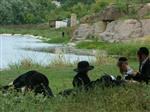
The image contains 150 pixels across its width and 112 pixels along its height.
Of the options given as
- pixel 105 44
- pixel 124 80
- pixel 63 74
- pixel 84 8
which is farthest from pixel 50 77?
pixel 84 8

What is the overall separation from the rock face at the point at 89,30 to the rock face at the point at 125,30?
71.4 inches

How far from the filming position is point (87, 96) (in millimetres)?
9328

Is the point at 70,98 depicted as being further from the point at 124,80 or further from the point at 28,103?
the point at 124,80

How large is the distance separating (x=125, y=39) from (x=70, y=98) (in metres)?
35.4

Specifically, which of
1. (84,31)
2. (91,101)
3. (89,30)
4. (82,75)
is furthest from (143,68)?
(84,31)

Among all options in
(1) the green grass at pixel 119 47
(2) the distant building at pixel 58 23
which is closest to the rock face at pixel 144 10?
(1) the green grass at pixel 119 47

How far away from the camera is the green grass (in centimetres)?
3344

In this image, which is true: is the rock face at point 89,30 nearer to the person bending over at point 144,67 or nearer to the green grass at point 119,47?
the green grass at point 119,47

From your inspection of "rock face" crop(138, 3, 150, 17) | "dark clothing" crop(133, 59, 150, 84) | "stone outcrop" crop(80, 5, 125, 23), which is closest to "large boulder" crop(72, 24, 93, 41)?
"stone outcrop" crop(80, 5, 125, 23)

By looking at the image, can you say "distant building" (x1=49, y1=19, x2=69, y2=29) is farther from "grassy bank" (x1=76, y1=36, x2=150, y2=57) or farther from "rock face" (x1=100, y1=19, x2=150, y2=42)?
"grassy bank" (x1=76, y1=36, x2=150, y2=57)

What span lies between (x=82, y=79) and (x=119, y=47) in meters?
25.7

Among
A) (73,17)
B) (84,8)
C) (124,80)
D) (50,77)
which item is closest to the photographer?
(124,80)

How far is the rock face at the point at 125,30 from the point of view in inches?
1726

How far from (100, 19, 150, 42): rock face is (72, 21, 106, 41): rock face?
1.81 m
